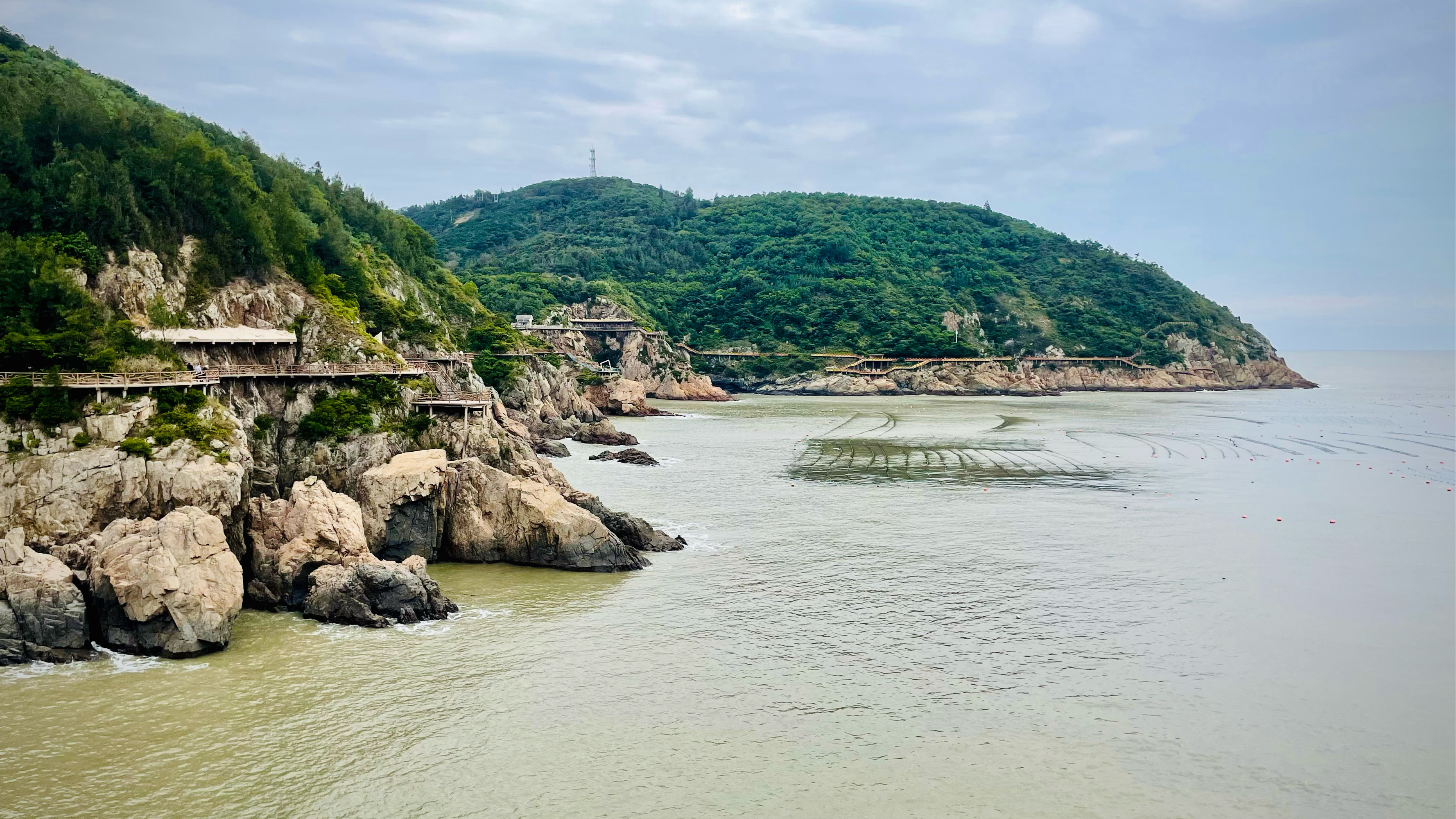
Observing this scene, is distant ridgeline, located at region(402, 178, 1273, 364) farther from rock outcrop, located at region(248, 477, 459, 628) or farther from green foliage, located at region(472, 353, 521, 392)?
rock outcrop, located at region(248, 477, 459, 628)

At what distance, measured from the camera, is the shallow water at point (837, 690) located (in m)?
19.3

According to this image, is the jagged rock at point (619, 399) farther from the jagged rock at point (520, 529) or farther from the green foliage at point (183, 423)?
the green foliage at point (183, 423)

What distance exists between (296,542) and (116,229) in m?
20.5

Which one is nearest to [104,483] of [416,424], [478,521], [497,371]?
[478,521]

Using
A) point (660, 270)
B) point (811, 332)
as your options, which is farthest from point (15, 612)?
point (660, 270)

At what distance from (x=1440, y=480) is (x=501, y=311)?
111 meters

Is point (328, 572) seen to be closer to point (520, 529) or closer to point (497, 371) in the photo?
point (520, 529)

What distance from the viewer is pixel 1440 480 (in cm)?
5831

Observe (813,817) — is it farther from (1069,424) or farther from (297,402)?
(1069,424)

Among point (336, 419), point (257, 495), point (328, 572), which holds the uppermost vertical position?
point (336, 419)

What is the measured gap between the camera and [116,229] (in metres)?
41.2

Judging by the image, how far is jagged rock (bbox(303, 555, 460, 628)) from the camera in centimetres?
2805

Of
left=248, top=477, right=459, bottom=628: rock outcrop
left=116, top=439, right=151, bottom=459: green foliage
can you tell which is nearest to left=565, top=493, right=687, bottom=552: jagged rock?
left=248, top=477, right=459, bottom=628: rock outcrop

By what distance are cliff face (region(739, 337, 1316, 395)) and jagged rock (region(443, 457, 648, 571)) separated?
364ft
